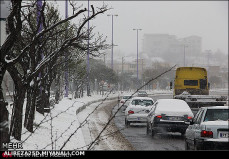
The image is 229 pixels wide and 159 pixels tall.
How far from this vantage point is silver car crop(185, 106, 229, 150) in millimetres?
10633

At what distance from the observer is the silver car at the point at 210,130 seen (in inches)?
419

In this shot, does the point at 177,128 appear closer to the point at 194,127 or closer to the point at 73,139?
the point at 73,139

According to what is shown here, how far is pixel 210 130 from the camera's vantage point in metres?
10.9

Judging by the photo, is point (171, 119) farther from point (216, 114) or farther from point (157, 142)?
point (216, 114)

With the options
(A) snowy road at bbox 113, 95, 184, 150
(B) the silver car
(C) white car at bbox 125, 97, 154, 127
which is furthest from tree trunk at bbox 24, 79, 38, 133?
(C) white car at bbox 125, 97, 154, 127

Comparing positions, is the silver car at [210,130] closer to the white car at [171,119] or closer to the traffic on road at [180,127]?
the traffic on road at [180,127]

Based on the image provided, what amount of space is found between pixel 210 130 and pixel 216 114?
850mm

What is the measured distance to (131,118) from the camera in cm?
2492

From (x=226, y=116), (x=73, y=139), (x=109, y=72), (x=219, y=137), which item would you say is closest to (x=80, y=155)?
(x=219, y=137)

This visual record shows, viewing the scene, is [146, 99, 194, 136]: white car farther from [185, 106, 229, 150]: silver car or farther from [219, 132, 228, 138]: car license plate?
[219, 132, 228, 138]: car license plate

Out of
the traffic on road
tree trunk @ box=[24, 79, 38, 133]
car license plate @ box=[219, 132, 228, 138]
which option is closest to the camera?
car license plate @ box=[219, 132, 228, 138]

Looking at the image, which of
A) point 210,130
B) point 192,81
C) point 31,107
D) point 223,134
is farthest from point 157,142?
point 192,81

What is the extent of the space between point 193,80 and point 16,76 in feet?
79.3

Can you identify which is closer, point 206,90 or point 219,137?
point 219,137
